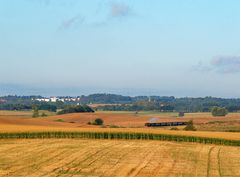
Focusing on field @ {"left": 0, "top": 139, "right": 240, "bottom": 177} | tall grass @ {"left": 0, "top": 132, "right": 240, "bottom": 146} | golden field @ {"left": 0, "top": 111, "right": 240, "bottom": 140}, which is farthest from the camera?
golden field @ {"left": 0, "top": 111, "right": 240, "bottom": 140}

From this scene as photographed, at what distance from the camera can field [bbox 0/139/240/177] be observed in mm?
31188

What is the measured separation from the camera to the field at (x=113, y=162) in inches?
1228

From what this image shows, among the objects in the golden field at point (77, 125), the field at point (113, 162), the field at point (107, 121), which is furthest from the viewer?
the field at point (107, 121)

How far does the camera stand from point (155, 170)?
32656 millimetres

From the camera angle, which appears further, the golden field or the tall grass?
the golden field

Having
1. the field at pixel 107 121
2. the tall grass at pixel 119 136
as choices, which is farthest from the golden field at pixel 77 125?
the tall grass at pixel 119 136

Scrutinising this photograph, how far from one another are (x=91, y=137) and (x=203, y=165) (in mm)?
27407

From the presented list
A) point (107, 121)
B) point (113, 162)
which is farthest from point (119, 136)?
point (107, 121)

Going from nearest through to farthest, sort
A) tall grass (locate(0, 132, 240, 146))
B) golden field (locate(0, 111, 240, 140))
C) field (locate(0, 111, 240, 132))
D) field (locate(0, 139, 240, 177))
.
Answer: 1. field (locate(0, 139, 240, 177))
2. tall grass (locate(0, 132, 240, 146))
3. golden field (locate(0, 111, 240, 140))
4. field (locate(0, 111, 240, 132))

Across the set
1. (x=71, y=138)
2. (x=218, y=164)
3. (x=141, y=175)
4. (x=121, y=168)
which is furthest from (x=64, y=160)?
(x=71, y=138)

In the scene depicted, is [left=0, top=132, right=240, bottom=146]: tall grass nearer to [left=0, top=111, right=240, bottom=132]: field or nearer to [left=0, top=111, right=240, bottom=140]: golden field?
[left=0, top=111, right=240, bottom=140]: golden field

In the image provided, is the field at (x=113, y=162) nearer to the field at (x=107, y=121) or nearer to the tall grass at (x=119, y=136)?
the tall grass at (x=119, y=136)

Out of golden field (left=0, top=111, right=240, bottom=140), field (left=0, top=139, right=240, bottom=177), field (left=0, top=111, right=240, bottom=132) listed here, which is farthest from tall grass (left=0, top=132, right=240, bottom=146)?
field (left=0, top=111, right=240, bottom=132)

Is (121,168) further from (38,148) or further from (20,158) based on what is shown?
(38,148)
